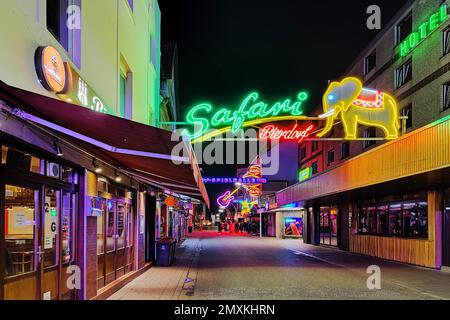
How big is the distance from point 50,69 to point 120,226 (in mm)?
7983

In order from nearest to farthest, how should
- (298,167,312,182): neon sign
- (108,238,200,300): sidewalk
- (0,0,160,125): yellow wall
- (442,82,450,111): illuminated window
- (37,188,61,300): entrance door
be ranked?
(0,0,160,125): yellow wall → (37,188,61,300): entrance door → (108,238,200,300): sidewalk → (442,82,450,111): illuminated window → (298,167,312,182): neon sign

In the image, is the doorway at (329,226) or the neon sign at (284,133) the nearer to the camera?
the neon sign at (284,133)

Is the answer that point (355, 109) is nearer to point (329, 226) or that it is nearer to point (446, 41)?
point (446, 41)

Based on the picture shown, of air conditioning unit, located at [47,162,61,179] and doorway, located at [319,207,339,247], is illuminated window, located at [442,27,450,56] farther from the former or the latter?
air conditioning unit, located at [47,162,61,179]

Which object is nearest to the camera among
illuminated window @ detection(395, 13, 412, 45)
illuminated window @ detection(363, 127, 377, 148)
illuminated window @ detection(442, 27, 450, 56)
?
illuminated window @ detection(442, 27, 450, 56)

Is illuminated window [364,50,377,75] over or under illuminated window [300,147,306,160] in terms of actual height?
over

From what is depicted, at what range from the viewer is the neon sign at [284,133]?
20.7m

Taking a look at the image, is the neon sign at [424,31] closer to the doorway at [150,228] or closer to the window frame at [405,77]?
the window frame at [405,77]

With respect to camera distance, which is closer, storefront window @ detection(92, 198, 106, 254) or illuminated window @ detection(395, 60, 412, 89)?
storefront window @ detection(92, 198, 106, 254)

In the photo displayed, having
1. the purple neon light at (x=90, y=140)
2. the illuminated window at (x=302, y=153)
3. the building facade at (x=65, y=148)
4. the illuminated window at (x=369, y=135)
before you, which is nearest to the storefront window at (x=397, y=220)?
the illuminated window at (x=369, y=135)

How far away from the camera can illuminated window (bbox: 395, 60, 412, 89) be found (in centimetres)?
2369

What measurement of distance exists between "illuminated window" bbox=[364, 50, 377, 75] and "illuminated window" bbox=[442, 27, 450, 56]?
27.4 ft

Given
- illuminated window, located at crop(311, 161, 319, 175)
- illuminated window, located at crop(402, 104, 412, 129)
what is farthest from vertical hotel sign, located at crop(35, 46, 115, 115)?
illuminated window, located at crop(311, 161, 319, 175)

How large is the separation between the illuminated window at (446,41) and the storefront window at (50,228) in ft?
53.8
